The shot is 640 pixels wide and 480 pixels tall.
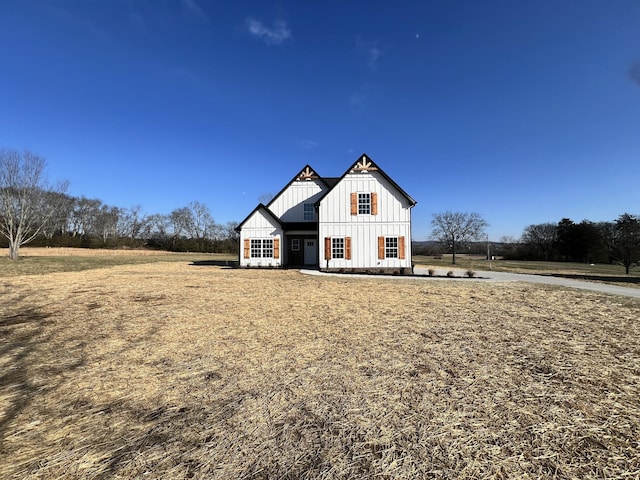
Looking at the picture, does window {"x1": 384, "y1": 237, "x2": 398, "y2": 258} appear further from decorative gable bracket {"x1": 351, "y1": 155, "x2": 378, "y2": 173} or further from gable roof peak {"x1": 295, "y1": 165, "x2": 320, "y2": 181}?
gable roof peak {"x1": 295, "y1": 165, "x2": 320, "y2": 181}

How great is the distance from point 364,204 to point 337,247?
3808mm

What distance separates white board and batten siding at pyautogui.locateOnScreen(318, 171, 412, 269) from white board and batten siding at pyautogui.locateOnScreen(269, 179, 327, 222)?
5015mm

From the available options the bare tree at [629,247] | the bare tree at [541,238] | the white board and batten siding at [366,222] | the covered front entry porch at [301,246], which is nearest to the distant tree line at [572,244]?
the bare tree at [541,238]

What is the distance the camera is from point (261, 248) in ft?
80.1

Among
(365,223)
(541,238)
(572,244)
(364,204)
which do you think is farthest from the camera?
(541,238)

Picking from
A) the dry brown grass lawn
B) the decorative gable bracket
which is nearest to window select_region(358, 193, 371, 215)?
the decorative gable bracket

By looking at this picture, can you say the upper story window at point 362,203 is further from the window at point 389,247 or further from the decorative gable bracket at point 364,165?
the window at point 389,247

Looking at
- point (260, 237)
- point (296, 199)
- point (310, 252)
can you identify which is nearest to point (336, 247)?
point (310, 252)

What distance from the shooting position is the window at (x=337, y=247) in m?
21.4

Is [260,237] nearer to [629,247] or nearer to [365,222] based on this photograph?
[365,222]

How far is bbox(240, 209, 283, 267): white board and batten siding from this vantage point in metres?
24.2

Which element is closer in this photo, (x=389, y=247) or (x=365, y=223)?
(x=389, y=247)

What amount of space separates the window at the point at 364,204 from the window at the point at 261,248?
8.16 meters

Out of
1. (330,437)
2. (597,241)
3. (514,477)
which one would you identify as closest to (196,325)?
(330,437)
